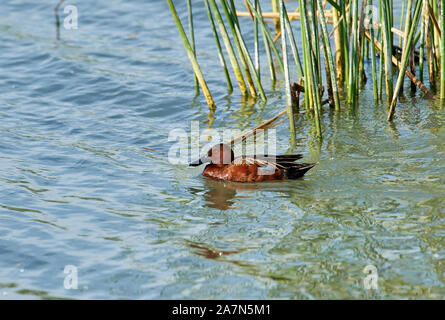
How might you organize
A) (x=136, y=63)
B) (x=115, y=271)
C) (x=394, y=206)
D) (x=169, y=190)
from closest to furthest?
1. (x=115, y=271)
2. (x=394, y=206)
3. (x=169, y=190)
4. (x=136, y=63)

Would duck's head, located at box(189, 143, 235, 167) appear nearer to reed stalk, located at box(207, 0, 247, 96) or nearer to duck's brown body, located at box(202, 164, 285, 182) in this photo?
duck's brown body, located at box(202, 164, 285, 182)

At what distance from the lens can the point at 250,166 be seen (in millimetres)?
6160

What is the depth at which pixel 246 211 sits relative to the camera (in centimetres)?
539

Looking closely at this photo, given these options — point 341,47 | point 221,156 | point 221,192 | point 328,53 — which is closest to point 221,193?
point 221,192

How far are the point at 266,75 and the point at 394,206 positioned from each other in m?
5.16

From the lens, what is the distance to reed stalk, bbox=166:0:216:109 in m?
7.62

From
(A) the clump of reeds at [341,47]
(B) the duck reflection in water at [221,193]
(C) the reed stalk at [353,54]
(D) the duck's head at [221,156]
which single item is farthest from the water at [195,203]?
(C) the reed stalk at [353,54]

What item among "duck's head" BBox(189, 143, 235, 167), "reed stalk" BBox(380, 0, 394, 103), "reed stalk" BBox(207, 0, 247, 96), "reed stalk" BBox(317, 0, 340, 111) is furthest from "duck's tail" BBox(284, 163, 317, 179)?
"reed stalk" BBox(207, 0, 247, 96)

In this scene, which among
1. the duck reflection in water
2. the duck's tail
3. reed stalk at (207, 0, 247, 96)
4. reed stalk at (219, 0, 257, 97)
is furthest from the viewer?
reed stalk at (207, 0, 247, 96)

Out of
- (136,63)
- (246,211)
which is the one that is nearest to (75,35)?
(136,63)

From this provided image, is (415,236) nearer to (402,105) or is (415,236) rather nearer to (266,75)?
(402,105)

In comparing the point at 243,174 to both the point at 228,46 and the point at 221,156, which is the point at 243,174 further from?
the point at 228,46

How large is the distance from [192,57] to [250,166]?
Answer: 7.42ft

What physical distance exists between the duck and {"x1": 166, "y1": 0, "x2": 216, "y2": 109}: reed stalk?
1.85 metres
